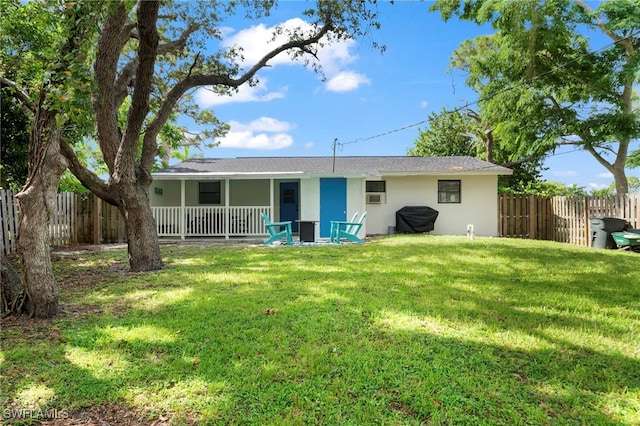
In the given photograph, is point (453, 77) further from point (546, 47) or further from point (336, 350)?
point (336, 350)

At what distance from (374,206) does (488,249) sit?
6147mm

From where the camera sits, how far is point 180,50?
11133mm

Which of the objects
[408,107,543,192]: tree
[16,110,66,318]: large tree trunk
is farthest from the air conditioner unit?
[16,110,66,318]: large tree trunk

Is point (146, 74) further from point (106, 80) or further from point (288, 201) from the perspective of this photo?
point (288, 201)

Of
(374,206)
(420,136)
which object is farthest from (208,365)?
(420,136)

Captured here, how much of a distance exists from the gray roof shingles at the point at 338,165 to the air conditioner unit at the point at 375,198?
3.40 feet

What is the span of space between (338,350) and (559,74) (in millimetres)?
15833

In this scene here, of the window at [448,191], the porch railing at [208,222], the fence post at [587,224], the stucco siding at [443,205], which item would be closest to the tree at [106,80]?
the porch railing at [208,222]

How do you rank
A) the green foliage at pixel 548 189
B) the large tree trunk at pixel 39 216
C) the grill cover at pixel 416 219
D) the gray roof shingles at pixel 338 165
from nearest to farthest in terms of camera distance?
the large tree trunk at pixel 39 216 → the gray roof shingles at pixel 338 165 → the grill cover at pixel 416 219 → the green foliage at pixel 548 189

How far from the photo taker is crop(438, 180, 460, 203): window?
15.4m

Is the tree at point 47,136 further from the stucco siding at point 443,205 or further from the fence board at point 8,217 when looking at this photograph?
the stucco siding at point 443,205

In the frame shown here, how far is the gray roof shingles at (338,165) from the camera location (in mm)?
14734

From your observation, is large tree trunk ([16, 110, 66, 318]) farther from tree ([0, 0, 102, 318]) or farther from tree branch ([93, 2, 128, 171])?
tree branch ([93, 2, 128, 171])

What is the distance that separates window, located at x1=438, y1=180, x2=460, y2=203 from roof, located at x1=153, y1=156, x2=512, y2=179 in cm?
62
